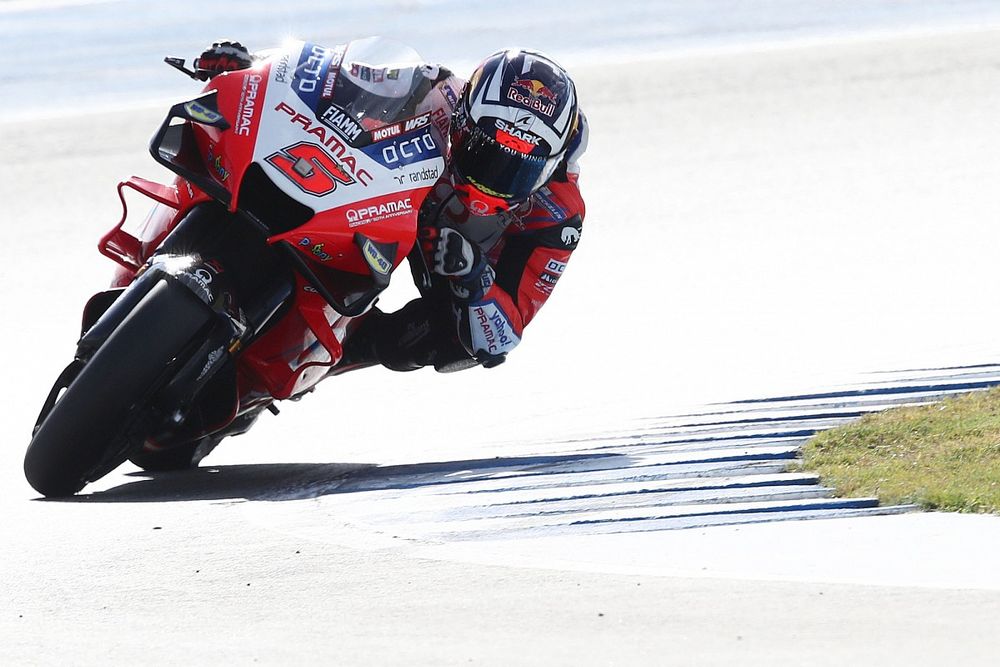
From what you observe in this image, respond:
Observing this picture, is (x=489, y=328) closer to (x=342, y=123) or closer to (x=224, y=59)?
(x=342, y=123)

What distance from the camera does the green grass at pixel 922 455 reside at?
171 inches

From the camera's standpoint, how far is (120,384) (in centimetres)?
457

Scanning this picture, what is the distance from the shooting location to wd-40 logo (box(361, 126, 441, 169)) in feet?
16.6

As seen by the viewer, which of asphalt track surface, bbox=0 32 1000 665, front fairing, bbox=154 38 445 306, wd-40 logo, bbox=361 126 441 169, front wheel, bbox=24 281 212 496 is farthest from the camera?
wd-40 logo, bbox=361 126 441 169

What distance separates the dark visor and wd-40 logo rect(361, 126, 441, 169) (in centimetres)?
15

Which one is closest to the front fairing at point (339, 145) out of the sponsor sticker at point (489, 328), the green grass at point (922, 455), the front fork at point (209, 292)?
the front fork at point (209, 292)

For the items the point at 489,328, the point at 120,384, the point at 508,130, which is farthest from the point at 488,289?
the point at 120,384

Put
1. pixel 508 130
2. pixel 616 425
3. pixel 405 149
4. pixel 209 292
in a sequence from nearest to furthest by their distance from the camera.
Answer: pixel 209 292
pixel 405 149
pixel 508 130
pixel 616 425

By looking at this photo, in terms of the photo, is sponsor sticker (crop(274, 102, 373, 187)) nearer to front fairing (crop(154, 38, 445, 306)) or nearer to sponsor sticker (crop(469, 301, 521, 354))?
front fairing (crop(154, 38, 445, 306))

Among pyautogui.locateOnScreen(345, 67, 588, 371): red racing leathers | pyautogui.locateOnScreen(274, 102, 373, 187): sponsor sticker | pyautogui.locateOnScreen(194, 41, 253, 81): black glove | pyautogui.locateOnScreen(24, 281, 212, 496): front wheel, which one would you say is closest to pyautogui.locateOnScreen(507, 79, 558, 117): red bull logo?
pyautogui.locateOnScreen(345, 67, 588, 371): red racing leathers

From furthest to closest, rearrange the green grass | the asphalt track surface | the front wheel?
1. the front wheel
2. the green grass
3. the asphalt track surface

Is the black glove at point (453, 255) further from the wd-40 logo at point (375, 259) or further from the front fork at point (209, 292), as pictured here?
the front fork at point (209, 292)

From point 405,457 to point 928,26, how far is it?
32.0 ft

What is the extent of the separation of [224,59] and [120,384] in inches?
60.0
